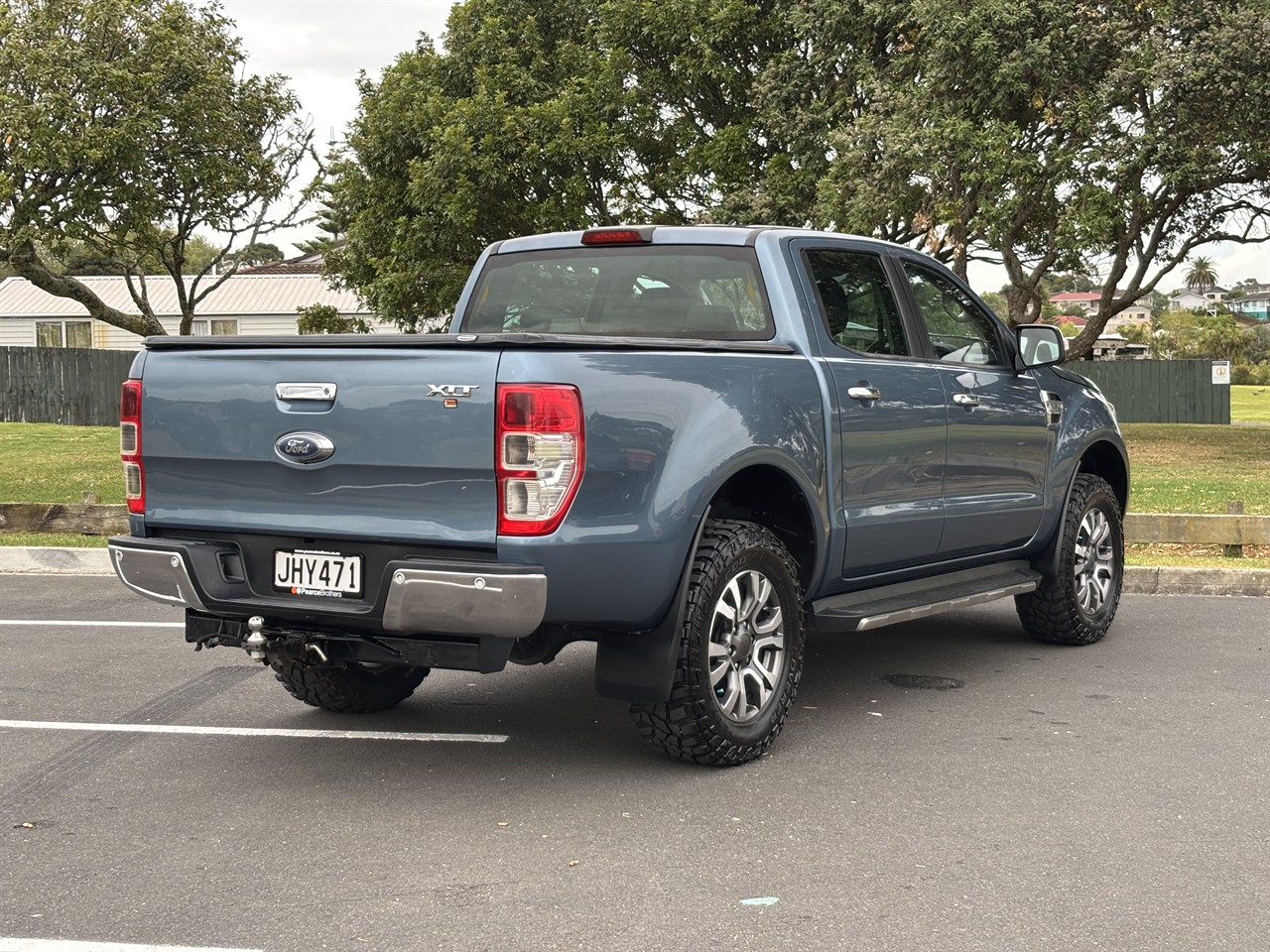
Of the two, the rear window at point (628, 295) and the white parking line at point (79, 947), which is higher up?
the rear window at point (628, 295)

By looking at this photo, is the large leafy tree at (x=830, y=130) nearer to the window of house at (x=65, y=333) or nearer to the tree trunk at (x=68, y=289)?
the tree trunk at (x=68, y=289)

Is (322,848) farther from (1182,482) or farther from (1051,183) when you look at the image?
(1051,183)

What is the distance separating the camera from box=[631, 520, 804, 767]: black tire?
5105mm

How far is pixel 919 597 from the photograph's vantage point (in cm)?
640

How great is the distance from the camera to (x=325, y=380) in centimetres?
487

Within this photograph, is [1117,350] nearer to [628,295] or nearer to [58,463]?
[58,463]

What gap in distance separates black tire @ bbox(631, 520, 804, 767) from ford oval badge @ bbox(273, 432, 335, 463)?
4.40 ft

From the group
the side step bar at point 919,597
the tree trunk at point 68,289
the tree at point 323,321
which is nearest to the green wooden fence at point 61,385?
the tree at point 323,321

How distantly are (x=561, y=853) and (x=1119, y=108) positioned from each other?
19769 millimetres

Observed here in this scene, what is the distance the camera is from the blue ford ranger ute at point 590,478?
4641 millimetres

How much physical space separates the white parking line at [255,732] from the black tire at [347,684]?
220 mm

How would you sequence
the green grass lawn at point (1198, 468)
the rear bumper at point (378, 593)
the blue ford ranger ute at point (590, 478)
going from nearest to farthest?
the rear bumper at point (378, 593) < the blue ford ranger ute at point (590, 478) < the green grass lawn at point (1198, 468)

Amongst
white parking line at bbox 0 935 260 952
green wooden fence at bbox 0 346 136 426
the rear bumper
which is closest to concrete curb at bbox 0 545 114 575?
the rear bumper

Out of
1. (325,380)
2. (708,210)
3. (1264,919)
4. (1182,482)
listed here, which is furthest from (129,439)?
(708,210)
